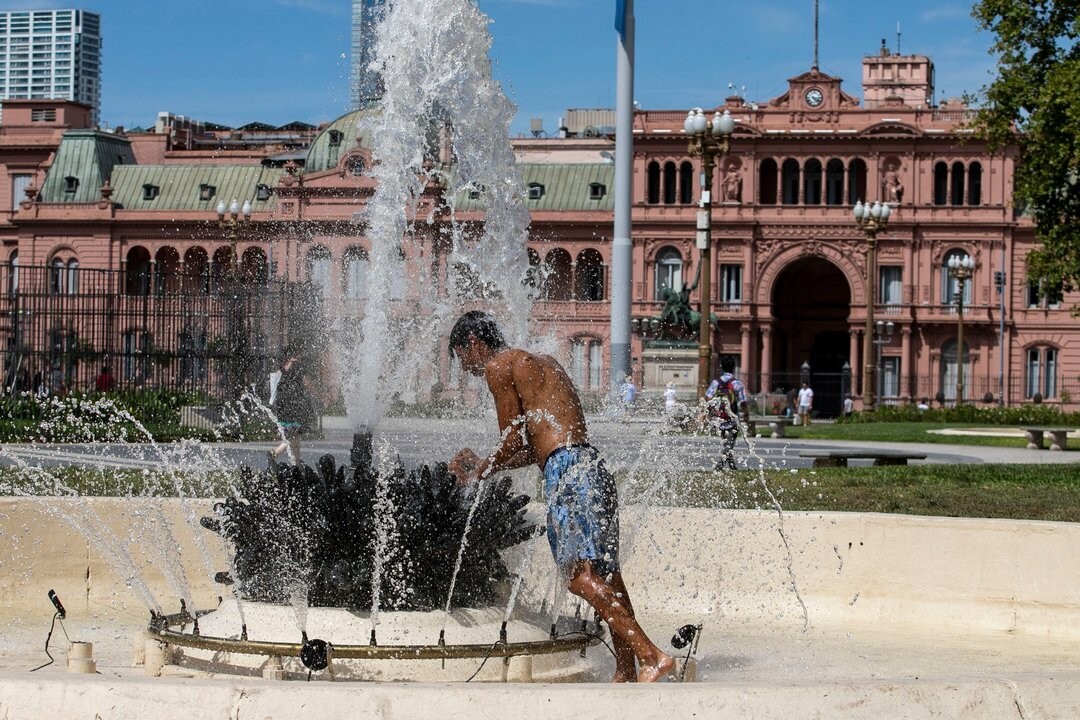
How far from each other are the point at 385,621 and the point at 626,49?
1059cm

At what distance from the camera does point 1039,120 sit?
31438 millimetres

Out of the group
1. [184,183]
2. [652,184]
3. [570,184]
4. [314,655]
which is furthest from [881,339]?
[314,655]

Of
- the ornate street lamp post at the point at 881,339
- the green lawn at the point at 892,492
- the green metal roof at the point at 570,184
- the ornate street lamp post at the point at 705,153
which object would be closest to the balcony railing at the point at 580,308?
the green metal roof at the point at 570,184

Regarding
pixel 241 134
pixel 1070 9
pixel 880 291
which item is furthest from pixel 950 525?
pixel 241 134

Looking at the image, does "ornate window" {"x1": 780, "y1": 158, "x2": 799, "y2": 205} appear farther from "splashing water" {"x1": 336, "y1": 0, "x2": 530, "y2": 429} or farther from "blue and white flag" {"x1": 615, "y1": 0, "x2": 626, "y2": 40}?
"blue and white flag" {"x1": 615, "y1": 0, "x2": 626, "y2": 40}

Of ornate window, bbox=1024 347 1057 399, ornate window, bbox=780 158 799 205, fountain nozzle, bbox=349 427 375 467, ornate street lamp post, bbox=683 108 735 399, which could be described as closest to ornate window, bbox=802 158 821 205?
ornate window, bbox=780 158 799 205

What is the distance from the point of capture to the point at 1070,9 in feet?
104

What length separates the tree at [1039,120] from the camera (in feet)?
104

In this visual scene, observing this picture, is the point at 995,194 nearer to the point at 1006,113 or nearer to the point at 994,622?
the point at 1006,113

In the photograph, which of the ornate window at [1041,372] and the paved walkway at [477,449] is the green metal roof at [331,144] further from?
the paved walkway at [477,449]

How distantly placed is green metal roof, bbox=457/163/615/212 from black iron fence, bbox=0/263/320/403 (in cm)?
4474

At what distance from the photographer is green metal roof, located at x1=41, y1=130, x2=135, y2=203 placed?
7731 centimetres

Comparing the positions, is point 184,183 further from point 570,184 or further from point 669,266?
point 669,266

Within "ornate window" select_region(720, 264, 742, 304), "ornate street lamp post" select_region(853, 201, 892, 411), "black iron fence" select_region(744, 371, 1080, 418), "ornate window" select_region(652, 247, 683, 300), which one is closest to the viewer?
"ornate street lamp post" select_region(853, 201, 892, 411)
